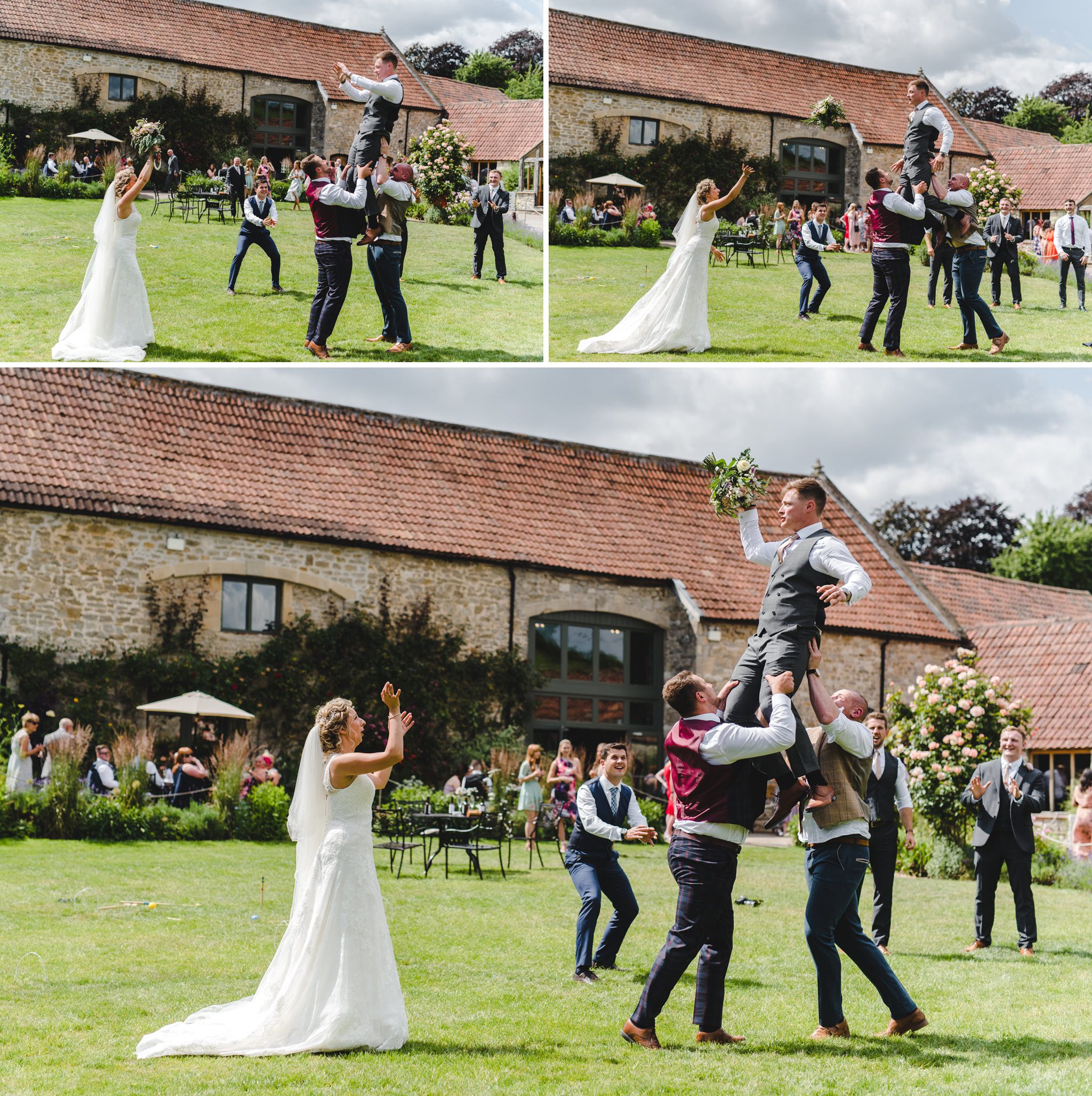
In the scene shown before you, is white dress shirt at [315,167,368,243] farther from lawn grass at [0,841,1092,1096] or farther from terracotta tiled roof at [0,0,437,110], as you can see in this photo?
lawn grass at [0,841,1092,1096]

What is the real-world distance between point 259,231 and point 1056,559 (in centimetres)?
3794

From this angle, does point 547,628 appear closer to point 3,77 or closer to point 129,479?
point 129,479

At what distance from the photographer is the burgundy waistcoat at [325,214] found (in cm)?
1359

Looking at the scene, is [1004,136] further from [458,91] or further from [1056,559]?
[1056,559]

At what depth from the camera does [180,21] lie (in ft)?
54.6

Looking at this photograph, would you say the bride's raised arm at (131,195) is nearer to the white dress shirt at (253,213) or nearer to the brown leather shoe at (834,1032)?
the white dress shirt at (253,213)

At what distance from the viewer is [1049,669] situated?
83.9ft

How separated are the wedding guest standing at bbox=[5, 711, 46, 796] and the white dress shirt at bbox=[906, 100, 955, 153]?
1253cm

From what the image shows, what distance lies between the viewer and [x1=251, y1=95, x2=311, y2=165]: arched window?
1539cm

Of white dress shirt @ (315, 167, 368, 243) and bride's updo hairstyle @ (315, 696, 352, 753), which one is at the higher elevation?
white dress shirt @ (315, 167, 368, 243)

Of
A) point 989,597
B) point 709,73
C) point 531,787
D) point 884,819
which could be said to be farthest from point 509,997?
point 989,597

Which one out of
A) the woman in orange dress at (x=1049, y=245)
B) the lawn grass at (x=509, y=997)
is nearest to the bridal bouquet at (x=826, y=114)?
the woman in orange dress at (x=1049, y=245)

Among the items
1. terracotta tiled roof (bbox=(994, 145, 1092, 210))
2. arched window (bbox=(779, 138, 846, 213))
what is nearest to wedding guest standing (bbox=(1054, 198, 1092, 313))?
terracotta tiled roof (bbox=(994, 145, 1092, 210))

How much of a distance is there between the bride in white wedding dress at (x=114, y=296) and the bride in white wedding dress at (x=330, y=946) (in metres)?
9.56
